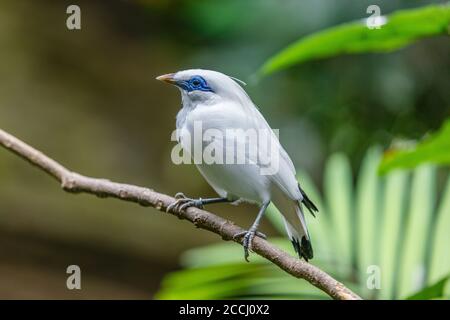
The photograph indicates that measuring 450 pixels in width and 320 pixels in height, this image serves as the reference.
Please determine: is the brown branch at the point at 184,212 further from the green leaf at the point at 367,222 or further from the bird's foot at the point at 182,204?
the green leaf at the point at 367,222

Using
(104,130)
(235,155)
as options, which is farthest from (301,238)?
(104,130)

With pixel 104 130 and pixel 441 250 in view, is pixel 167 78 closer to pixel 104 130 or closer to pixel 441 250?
pixel 441 250

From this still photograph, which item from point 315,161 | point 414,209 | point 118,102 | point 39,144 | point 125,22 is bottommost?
point 414,209

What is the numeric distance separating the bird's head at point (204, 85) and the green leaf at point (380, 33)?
0.14 meters

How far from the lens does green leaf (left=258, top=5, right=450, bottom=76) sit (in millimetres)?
854

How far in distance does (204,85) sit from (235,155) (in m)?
0.10

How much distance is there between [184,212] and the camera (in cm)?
83

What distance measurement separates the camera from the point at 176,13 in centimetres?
241

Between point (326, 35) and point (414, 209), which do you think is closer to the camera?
point (326, 35)

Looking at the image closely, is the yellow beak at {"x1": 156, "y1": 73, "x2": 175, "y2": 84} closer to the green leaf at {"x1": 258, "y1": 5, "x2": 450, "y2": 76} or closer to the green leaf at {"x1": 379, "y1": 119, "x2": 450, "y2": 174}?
the green leaf at {"x1": 258, "y1": 5, "x2": 450, "y2": 76}

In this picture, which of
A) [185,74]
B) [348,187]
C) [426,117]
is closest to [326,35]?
[185,74]

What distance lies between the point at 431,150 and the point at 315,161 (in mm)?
1383

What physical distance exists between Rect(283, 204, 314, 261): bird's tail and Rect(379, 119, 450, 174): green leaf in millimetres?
121
